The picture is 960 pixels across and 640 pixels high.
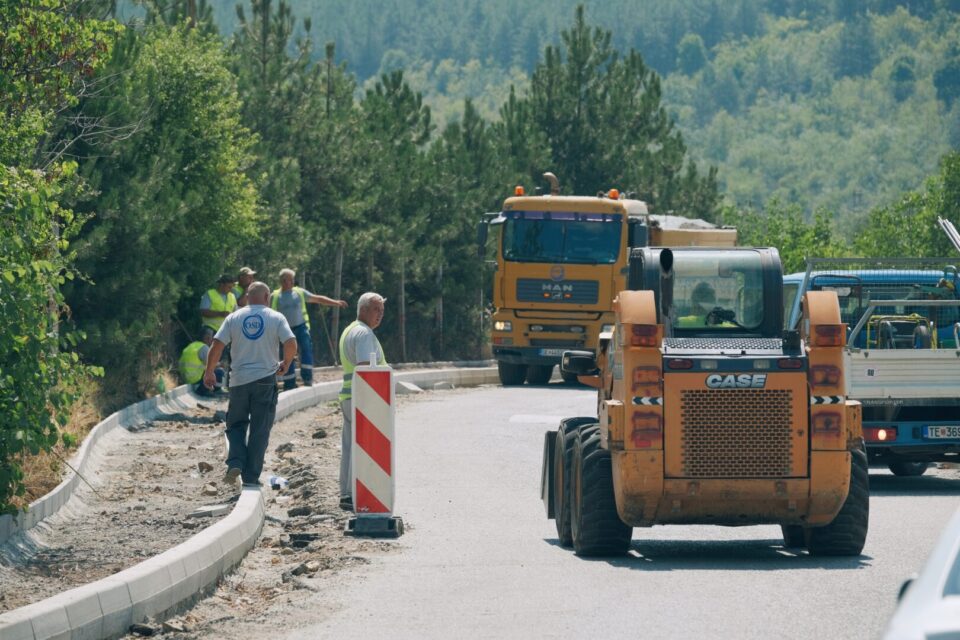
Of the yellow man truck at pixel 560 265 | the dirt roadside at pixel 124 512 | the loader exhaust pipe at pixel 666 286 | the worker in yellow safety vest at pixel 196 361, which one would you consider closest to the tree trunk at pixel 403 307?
the yellow man truck at pixel 560 265

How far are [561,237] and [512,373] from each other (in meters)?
3.53

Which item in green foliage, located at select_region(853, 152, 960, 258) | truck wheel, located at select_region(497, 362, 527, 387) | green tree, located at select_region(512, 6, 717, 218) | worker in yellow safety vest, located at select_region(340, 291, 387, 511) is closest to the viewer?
worker in yellow safety vest, located at select_region(340, 291, 387, 511)

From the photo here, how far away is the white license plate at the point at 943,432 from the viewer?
55.5ft

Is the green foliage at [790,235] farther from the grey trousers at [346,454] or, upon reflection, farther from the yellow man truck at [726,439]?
the yellow man truck at [726,439]

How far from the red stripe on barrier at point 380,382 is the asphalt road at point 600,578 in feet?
3.51

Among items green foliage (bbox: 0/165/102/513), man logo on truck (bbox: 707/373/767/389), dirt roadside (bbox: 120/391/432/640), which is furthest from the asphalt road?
green foliage (bbox: 0/165/102/513)

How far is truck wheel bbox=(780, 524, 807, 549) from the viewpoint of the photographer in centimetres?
1247

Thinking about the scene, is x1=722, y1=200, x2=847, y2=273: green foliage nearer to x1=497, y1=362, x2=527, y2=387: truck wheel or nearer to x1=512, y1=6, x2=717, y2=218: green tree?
x1=512, y1=6, x2=717, y2=218: green tree

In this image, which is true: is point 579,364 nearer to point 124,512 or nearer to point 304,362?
point 124,512

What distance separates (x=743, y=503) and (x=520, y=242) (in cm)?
2088

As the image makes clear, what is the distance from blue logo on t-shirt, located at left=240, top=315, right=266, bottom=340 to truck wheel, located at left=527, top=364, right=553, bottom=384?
19.7 metres

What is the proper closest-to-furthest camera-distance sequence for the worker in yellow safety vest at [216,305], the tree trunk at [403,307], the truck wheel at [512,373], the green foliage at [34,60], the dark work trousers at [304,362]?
the green foliage at [34,60] < the worker in yellow safety vest at [216,305] < the dark work trousers at [304,362] < the truck wheel at [512,373] < the tree trunk at [403,307]

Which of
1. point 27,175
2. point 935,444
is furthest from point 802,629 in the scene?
point 935,444

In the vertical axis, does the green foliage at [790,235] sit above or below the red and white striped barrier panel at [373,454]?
above
